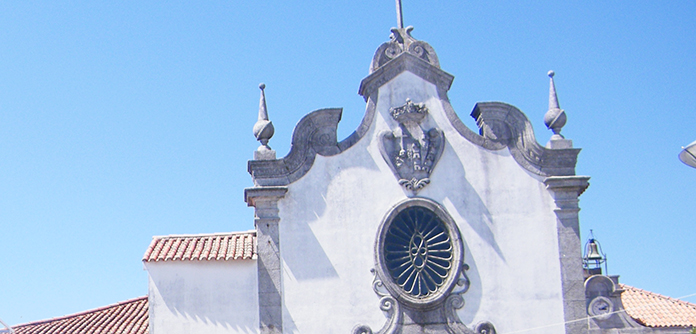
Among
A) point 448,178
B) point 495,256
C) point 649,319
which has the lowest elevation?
point 649,319

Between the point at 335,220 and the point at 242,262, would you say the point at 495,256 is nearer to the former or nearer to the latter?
the point at 335,220

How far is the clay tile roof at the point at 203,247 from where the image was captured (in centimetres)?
1848

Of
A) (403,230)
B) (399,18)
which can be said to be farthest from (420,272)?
(399,18)

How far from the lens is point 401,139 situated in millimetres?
19250

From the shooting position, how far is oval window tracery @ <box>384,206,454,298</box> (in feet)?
61.1

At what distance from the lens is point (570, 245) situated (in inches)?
744

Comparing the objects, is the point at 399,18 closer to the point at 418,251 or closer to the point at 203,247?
the point at 418,251

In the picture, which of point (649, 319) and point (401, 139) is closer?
point (401, 139)

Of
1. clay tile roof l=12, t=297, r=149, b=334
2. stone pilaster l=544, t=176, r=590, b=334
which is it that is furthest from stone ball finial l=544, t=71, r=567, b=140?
clay tile roof l=12, t=297, r=149, b=334

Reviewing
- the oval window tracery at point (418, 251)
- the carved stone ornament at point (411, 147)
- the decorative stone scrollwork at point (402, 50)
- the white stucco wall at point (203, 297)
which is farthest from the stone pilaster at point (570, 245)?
the white stucco wall at point (203, 297)

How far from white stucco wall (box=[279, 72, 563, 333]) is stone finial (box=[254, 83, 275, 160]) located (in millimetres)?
843

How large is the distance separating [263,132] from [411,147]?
305 cm

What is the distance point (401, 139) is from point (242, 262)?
408cm

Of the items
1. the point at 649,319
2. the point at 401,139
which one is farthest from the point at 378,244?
the point at 649,319
